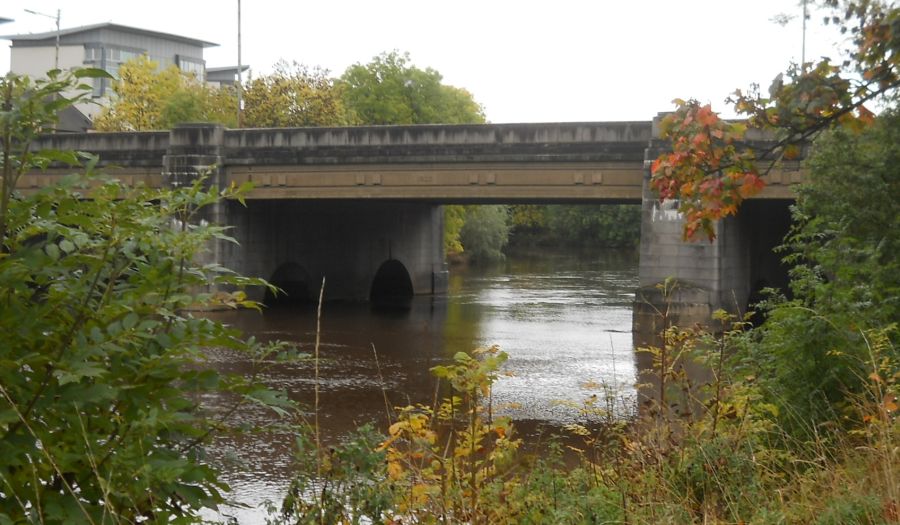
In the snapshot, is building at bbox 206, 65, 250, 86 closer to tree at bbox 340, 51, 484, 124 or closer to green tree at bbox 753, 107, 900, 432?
tree at bbox 340, 51, 484, 124

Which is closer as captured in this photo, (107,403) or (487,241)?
(107,403)

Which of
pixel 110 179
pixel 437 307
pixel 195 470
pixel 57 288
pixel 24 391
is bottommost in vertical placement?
pixel 437 307

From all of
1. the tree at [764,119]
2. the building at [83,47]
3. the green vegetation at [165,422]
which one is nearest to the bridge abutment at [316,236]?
the tree at [764,119]

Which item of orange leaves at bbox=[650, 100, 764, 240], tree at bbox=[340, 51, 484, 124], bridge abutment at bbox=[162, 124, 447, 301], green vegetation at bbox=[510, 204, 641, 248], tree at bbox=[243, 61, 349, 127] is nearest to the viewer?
orange leaves at bbox=[650, 100, 764, 240]

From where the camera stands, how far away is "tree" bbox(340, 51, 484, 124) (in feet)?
184

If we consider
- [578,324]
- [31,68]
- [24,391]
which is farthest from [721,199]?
[31,68]

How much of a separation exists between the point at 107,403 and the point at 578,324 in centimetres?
2470

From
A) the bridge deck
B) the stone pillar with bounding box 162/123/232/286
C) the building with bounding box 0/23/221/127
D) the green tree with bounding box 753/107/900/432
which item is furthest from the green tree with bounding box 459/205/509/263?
the green tree with bounding box 753/107/900/432

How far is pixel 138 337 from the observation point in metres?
4.29

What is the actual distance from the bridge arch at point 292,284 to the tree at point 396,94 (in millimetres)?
20242

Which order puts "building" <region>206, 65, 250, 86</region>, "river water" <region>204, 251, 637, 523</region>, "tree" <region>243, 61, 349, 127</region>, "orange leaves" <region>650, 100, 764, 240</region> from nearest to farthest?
"orange leaves" <region>650, 100, 764, 240</region> < "river water" <region>204, 251, 637, 523</region> < "tree" <region>243, 61, 349, 127</region> < "building" <region>206, 65, 250, 86</region>

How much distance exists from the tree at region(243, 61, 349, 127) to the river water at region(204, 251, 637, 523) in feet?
32.8

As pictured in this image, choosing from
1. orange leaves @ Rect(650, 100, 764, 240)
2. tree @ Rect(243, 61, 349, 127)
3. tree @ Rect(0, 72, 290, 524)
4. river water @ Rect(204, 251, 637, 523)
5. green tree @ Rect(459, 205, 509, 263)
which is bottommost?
river water @ Rect(204, 251, 637, 523)

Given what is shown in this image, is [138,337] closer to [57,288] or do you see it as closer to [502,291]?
[57,288]
